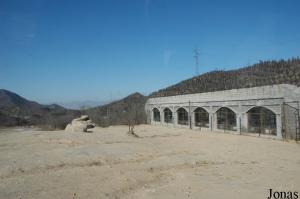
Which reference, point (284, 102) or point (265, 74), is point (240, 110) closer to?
point (284, 102)

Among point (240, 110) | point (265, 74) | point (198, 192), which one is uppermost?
point (265, 74)

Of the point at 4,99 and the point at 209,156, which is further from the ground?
the point at 4,99

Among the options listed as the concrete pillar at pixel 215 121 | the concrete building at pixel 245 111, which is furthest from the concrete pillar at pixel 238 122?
the concrete pillar at pixel 215 121

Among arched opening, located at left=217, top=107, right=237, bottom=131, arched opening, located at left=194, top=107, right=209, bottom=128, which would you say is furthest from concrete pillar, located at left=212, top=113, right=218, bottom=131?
arched opening, located at left=194, top=107, right=209, bottom=128

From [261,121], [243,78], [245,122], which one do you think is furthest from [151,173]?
[243,78]

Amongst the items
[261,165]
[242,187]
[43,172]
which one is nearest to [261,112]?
[261,165]

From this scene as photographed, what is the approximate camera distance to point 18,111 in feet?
247

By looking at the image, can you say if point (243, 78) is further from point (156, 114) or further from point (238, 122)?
point (238, 122)

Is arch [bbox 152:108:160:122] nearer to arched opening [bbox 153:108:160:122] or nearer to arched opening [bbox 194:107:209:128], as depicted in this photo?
arched opening [bbox 153:108:160:122]

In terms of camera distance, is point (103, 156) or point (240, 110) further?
point (240, 110)

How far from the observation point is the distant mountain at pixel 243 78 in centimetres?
4120

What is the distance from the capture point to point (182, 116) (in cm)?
4031

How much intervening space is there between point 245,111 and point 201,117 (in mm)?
9474

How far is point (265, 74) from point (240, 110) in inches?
1040
